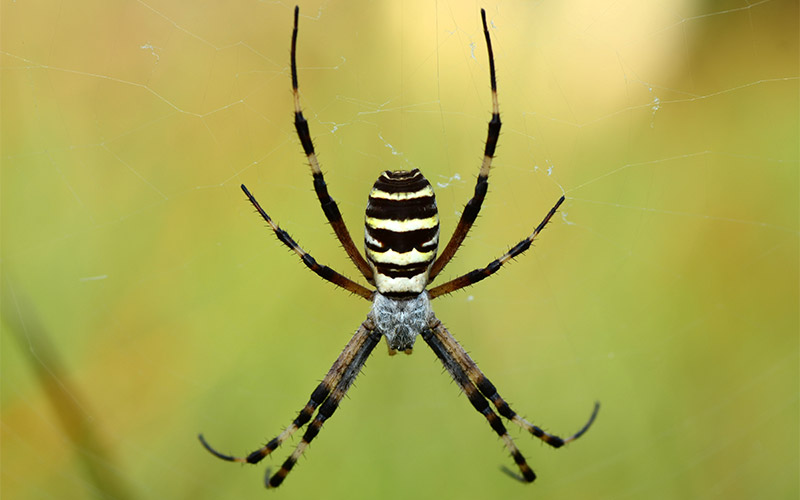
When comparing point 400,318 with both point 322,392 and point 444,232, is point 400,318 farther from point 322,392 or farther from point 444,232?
point 444,232

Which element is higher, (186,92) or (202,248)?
(186,92)

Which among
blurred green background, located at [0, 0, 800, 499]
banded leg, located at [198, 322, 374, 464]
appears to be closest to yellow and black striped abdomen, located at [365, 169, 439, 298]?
banded leg, located at [198, 322, 374, 464]

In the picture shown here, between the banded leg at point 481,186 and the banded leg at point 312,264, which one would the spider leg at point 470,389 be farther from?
the banded leg at point 481,186

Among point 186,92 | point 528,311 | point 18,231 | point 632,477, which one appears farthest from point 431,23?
point 632,477

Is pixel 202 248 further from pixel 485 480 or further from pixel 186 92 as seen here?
pixel 485 480

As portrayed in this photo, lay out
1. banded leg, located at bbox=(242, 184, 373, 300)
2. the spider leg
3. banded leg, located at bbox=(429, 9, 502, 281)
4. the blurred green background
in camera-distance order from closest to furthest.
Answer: banded leg, located at bbox=(429, 9, 502, 281)
banded leg, located at bbox=(242, 184, 373, 300)
the blurred green background
the spider leg

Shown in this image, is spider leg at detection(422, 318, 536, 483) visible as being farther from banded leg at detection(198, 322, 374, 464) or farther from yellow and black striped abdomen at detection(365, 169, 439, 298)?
yellow and black striped abdomen at detection(365, 169, 439, 298)

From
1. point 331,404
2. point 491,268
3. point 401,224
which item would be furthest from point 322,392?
point 401,224
